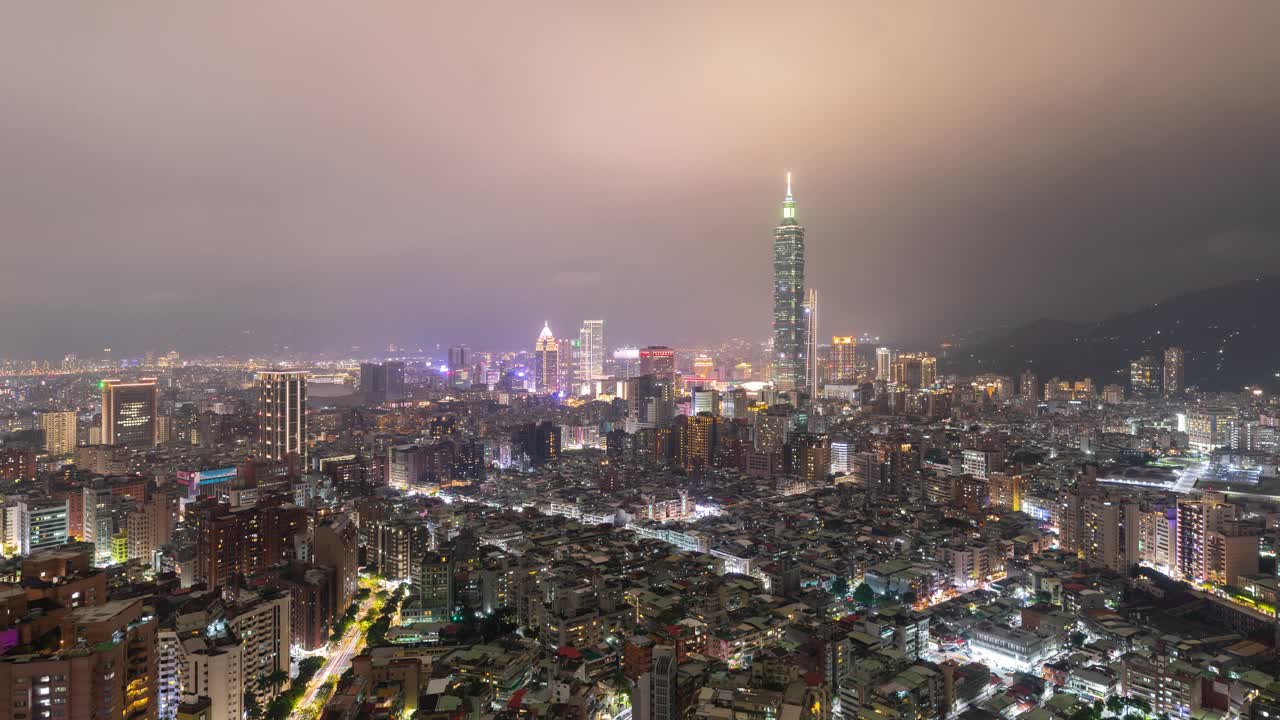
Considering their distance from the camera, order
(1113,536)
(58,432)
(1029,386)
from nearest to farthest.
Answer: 1. (1113,536)
2. (58,432)
3. (1029,386)

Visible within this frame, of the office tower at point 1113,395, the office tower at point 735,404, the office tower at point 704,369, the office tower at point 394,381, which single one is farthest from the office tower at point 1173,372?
the office tower at point 394,381

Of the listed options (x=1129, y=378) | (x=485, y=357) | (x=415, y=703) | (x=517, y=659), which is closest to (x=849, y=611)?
(x=517, y=659)

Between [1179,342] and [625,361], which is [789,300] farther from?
[625,361]

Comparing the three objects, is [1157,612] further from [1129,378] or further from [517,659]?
[1129,378]

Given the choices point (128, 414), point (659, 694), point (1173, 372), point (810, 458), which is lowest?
point (659, 694)

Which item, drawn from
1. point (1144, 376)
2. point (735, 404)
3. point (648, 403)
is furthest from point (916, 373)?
point (648, 403)

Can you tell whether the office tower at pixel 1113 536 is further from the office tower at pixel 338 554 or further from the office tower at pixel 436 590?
the office tower at pixel 338 554

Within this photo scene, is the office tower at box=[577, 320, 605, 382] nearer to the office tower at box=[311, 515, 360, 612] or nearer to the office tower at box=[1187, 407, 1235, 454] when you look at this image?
the office tower at box=[1187, 407, 1235, 454]
